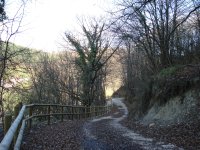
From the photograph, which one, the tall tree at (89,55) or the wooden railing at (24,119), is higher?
the tall tree at (89,55)

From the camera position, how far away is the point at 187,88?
1435cm

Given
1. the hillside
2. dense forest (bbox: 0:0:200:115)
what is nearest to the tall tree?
dense forest (bbox: 0:0:200:115)

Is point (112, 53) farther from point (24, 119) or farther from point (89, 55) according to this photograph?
point (24, 119)

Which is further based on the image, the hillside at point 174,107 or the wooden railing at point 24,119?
the hillside at point 174,107

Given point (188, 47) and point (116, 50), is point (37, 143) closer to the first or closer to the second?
point (188, 47)

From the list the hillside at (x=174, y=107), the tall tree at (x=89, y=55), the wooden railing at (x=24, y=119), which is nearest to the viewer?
the wooden railing at (x=24, y=119)

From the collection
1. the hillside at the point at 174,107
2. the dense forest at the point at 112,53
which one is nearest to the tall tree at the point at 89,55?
the dense forest at the point at 112,53

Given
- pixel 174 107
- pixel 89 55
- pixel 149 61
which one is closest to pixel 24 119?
pixel 174 107

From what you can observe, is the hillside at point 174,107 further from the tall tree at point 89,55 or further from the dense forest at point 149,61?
the tall tree at point 89,55

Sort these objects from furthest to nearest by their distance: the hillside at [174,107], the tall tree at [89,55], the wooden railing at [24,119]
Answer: the tall tree at [89,55] → the hillside at [174,107] → the wooden railing at [24,119]

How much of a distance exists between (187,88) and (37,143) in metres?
8.09

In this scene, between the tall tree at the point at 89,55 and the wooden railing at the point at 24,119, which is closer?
the wooden railing at the point at 24,119

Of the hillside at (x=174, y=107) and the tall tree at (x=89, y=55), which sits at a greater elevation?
the tall tree at (x=89, y=55)

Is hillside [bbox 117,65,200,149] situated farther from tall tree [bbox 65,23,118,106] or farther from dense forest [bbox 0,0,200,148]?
tall tree [bbox 65,23,118,106]
